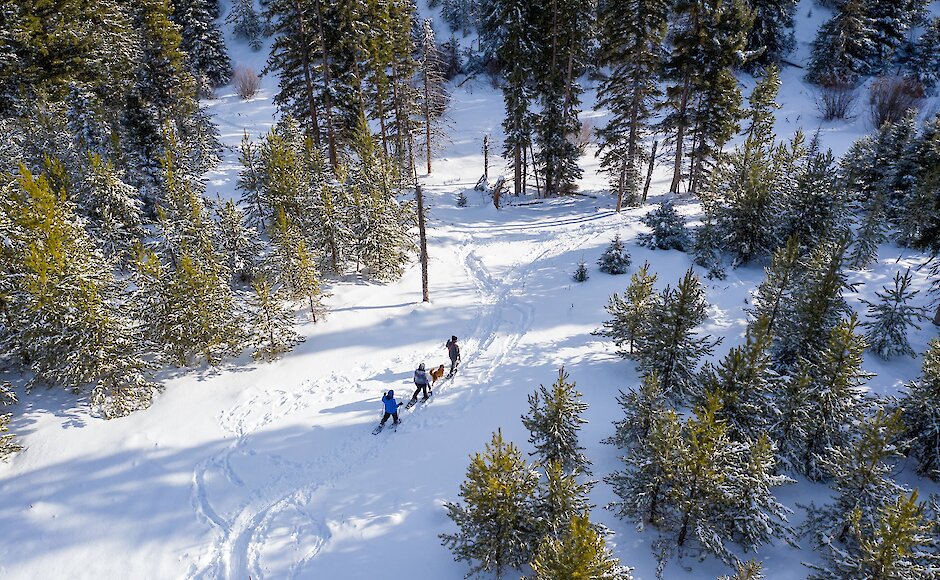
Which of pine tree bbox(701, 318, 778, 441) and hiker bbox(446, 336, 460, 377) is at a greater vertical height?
pine tree bbox(701, 318, 778, 441)

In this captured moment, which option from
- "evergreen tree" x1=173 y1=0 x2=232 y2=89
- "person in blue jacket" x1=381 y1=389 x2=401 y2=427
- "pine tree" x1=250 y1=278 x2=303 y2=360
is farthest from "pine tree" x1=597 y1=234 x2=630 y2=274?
"evergreen tree" x1=173 y1=0 x2=232 y2=89

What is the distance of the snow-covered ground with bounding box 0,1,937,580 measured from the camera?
37.0ft

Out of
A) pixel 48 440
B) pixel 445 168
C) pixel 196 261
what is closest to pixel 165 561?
pixel 48 440

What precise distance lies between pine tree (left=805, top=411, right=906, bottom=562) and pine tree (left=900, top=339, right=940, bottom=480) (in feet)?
7.88

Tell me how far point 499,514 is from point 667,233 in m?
17.3

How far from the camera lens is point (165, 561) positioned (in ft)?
Answer: 37.3

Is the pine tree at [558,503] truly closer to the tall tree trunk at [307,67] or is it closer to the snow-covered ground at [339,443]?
the snow-covered ground at [339,443]

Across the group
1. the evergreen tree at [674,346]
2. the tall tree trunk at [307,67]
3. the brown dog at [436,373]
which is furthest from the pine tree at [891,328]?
the tall tree trunk at [307,67]

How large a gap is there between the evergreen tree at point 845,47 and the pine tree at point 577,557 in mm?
48613

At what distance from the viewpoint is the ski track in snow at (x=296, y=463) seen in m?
11.4

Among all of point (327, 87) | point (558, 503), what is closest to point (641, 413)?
point (558, 503)

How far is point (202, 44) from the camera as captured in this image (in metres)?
48.9

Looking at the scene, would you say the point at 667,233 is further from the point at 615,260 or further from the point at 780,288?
the point at 780,288

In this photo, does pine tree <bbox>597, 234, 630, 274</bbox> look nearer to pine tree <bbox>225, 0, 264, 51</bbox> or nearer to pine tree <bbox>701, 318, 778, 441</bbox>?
pine tree <bbox>701, 318, 778, 441</bbox>
